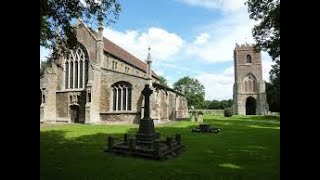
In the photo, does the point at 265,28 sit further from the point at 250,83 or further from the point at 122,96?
the point at 250,83

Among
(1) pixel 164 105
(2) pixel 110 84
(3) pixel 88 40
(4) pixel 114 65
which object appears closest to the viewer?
(2) pixel 110 84

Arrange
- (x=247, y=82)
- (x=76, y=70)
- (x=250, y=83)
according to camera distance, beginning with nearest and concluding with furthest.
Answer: (x=76, y=70), (x=250, y=83), (x=247, y=82)

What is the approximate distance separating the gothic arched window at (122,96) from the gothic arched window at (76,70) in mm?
3928

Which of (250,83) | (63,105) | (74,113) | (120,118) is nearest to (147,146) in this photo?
(120,118)

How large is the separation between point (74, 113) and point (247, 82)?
45.1 meters

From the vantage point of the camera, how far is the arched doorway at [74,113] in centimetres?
3547

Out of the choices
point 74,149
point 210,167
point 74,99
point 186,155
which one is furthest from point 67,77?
point 210,167

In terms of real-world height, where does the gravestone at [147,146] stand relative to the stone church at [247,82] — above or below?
below

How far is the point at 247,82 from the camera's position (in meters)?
69.2

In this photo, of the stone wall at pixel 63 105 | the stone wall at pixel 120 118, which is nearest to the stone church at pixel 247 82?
the stone wall at pixel 120 118

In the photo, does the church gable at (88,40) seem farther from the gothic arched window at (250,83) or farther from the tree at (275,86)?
the gothic arched window at (250,83)

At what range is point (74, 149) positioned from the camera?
1423 cm

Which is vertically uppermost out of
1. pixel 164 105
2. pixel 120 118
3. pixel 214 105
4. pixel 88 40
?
pixel 88 40
